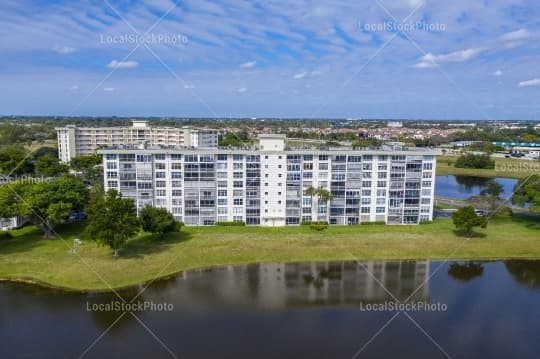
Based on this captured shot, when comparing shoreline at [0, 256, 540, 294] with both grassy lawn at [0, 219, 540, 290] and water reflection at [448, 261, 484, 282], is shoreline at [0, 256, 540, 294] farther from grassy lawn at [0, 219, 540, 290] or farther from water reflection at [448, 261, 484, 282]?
water reflection at [448, 261, 484, 282]

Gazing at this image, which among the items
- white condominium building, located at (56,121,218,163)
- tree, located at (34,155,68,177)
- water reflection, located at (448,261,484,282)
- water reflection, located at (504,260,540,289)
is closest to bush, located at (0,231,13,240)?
tree, located at (34,155,68,177)

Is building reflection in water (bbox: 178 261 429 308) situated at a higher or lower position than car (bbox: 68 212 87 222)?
lower

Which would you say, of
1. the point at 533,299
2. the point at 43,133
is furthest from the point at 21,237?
the point at 43,133

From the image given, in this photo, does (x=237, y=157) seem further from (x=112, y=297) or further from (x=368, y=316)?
(x=368, y=316)

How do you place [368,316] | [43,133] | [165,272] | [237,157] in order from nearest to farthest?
[368,316] < [165,272] < [237,157] < [43,133]

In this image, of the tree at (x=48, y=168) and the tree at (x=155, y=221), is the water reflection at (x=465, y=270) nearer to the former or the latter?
the tree at (x=155, y=221)

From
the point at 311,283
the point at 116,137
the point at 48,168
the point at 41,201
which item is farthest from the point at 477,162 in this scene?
the point at 41,201
